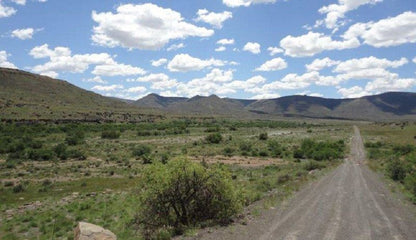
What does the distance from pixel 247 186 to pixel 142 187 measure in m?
11.5

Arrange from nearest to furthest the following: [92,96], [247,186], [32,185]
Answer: [247,186] < [32,185] < [92,96]

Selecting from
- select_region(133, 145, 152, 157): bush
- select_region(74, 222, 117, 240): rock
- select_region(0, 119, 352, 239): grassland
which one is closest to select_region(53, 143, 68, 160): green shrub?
select_region(0, 119, 352, 239): grassland

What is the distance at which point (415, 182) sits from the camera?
70.0 ft

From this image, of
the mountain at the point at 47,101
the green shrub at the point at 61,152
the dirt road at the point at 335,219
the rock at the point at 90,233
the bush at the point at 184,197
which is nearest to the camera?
the rock at the point at 90,233

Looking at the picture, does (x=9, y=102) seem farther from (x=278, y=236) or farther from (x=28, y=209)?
(x=278, y=236)

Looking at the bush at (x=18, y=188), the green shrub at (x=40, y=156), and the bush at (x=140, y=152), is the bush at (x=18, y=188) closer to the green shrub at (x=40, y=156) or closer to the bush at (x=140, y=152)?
the green shrub at (x=40, y=156)

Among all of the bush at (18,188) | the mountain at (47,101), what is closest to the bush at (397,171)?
the bush at (18,188)

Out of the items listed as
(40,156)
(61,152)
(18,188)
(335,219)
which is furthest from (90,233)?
(61,152)

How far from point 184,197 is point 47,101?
131 meters

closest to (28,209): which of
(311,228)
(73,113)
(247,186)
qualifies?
(247,186)

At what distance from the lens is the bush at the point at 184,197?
47.3 feet

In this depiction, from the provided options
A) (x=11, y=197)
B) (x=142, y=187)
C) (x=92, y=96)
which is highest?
(x=92, y=96)

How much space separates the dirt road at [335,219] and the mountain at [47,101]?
3887 inches

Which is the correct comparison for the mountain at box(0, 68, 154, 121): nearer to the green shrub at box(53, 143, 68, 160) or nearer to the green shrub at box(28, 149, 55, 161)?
the green shrub at box(53, 143, 68, 160)
